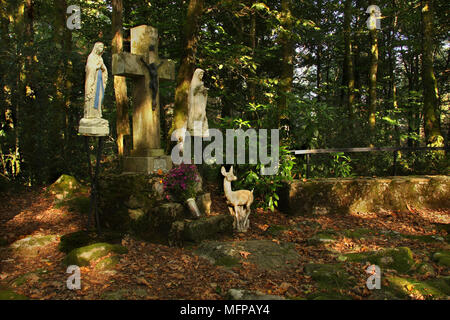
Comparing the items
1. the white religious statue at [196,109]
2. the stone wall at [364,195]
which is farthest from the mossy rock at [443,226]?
the white religious statue at [196,109]

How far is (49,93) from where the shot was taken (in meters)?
9.87

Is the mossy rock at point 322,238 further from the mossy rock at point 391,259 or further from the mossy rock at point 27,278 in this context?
the mossy rock at point 27,278

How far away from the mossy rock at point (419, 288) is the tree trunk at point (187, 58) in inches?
247

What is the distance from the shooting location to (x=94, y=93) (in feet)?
16.5

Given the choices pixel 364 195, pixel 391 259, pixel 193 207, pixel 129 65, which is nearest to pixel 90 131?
pixel 129 65

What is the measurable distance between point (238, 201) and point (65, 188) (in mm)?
5290

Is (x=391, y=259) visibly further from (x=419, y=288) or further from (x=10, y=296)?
(x=10, y=296)

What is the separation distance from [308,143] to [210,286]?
5978 mm

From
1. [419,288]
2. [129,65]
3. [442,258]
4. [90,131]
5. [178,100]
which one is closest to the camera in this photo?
[419,288]

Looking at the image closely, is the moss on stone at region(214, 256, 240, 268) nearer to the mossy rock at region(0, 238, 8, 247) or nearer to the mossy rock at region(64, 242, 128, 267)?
the mossy rock at region(64, 242, 128, 267)

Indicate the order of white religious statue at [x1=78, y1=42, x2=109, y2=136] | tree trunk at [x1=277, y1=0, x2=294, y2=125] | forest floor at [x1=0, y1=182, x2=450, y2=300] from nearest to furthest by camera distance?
forest floor at [x1=0, y1=182, x2=450, y2=300] → white religious statue at [x1=78, y1=42, x2=109, y2=136] → tree trunk at [x1=277, y1=0, x2=294, y2=125]

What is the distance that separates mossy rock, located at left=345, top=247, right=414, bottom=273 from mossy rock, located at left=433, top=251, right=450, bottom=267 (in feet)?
1.57

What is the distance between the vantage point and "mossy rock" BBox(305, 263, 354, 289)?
12.6 feet

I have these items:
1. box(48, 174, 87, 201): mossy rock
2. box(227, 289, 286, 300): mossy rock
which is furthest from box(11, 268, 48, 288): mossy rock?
box(48, 174, 87, 201): mossy rock
